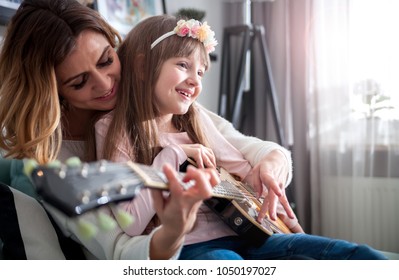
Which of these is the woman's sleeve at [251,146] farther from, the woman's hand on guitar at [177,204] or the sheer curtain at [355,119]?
the sheer curtain at [355,119]

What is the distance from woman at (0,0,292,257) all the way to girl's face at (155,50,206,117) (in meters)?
0.11

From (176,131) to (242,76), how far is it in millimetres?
1164

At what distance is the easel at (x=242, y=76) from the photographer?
2191 mm

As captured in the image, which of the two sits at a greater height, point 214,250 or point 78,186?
point 78,186

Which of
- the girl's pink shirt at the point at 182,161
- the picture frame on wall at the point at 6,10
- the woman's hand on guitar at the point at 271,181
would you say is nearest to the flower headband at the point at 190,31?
the girl's pink shirt at the point at 182,161

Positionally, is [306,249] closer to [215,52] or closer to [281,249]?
[281,249]

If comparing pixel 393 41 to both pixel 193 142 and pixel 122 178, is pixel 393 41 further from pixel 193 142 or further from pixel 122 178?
pixel 122 178

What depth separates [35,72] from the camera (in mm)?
930

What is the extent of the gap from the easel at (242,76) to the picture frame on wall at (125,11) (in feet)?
1.50

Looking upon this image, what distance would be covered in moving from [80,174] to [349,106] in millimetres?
1783

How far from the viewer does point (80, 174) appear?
0.54 m


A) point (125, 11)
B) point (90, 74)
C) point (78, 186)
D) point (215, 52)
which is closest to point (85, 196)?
point (78, 186)

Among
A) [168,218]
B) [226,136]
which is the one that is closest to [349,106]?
[226,136]

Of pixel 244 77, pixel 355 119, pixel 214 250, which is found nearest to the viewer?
pixel 214 250
